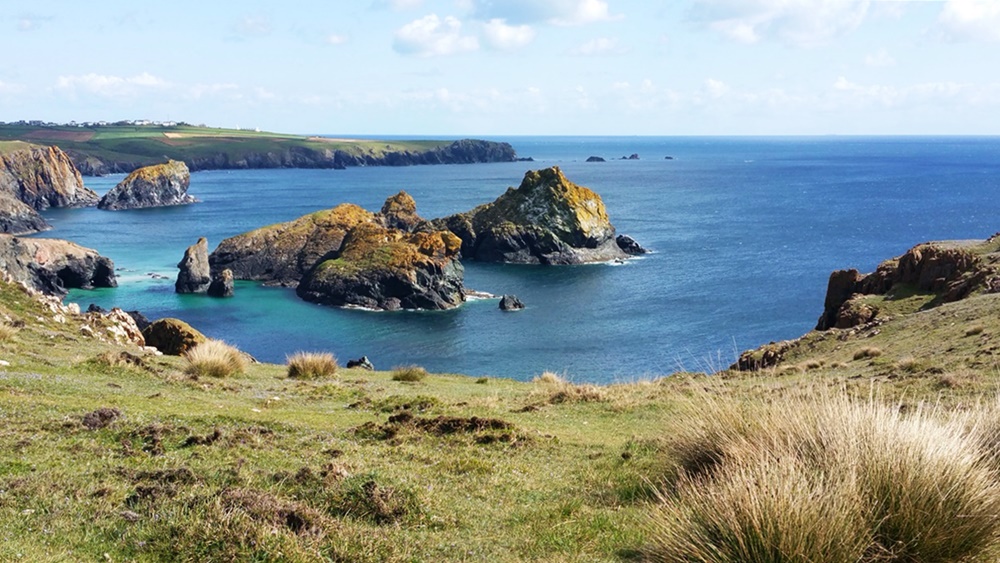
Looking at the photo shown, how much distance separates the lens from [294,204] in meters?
180

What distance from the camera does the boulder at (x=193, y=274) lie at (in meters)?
93.8

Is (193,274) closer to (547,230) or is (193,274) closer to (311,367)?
(547,230)

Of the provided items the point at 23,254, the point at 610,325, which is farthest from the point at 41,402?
the point at 23,254

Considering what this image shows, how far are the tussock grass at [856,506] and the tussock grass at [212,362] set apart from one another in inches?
713

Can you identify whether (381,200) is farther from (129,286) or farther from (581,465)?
(581,465)

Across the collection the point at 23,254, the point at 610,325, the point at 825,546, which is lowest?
the point at 610,325

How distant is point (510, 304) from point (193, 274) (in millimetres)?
38118

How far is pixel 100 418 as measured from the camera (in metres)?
13.6

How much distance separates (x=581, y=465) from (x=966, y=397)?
834 centimetres

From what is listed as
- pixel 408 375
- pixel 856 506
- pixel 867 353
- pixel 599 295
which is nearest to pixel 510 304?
pixel 599 295

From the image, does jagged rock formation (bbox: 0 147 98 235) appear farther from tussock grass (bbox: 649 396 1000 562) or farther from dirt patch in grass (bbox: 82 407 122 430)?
tussock grass (bbox: 649 396 1000 562)

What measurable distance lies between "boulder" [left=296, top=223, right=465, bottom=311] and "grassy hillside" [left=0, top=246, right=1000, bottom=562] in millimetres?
68752

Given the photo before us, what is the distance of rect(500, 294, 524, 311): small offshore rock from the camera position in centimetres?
8677

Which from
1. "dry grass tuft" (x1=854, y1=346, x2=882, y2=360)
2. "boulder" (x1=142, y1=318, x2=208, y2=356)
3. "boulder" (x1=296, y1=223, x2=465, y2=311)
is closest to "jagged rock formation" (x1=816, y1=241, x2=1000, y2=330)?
"dry grass tuft" (x1=854, y1=346, x2=882, y2=360)
